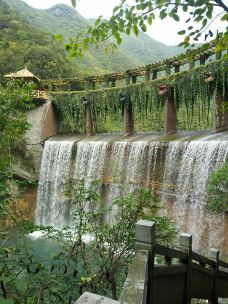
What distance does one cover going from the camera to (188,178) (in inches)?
495

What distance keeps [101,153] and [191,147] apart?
18.3 ft

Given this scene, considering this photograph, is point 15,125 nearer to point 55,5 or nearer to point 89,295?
point 89,295

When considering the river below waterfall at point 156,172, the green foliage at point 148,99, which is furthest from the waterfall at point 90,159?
the green foliage at point 148,99

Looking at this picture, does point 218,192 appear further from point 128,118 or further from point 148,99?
point 128,118

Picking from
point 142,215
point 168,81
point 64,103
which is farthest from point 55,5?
point 142,215

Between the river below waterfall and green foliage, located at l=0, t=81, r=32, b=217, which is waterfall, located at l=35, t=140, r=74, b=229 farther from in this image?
green foliage, located at l=0, t=81, r=32, b=217

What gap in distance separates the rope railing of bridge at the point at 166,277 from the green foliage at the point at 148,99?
24.6 ft

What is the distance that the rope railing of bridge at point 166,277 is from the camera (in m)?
2.86

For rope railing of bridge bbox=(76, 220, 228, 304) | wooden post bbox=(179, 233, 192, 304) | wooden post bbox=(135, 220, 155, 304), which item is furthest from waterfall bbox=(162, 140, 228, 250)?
wooden post bbox=(135, 220, 155, 304)

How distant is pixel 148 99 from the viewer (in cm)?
1827

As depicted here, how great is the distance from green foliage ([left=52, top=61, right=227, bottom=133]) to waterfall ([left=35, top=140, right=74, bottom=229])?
3451 mm

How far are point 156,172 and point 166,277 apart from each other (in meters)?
10.00

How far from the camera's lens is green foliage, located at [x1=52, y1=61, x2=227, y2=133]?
15047mm

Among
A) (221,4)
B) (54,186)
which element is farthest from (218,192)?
(54,186)
